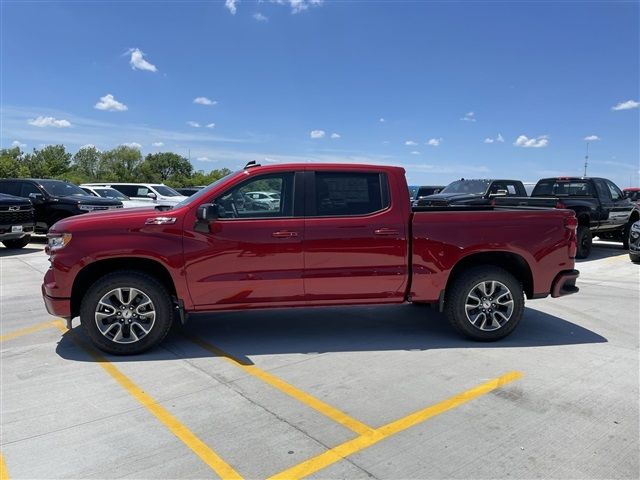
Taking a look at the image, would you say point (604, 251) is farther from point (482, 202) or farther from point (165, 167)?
point (165, 167)

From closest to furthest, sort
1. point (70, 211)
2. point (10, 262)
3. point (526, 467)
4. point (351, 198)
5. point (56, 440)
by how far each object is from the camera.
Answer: point (526, 467), point (56, 440), point (351, 198), point (10, 262), point (70, 211)

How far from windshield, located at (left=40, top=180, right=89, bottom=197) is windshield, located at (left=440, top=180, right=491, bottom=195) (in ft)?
37.8

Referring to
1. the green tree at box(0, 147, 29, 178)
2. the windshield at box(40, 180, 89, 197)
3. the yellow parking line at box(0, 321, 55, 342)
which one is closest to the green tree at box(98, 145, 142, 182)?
the green tree at box(0, 147, 29, 178)

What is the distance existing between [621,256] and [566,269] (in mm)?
8462

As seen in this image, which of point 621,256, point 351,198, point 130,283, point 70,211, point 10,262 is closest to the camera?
point 130,283

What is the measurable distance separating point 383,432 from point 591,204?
1076 centimetres

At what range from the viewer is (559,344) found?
17.0ft

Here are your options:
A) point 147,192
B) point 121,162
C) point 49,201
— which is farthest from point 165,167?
point 49,201

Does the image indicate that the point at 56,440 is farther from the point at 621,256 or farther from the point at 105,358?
the point at 621,256

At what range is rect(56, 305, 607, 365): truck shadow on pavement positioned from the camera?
4.98 metres

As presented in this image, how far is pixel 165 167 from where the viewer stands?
345ft

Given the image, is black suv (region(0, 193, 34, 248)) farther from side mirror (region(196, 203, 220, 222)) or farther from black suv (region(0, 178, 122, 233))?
side mirror (region(196, 203, 220, 222))

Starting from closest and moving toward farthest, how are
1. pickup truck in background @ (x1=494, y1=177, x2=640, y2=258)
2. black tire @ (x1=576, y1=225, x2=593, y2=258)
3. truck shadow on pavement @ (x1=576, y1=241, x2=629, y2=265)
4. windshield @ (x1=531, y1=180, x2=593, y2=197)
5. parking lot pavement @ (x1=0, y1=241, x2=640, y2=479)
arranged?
1. parking lot pavement @ (x1=0, y1=241, x2=640, y2=479)
2. black tire @ (x1=576, y1=225, x2=593, y2=258)
3. pickup truck in background @ (x1=494, y1=177, x2=640, y2=258)
4. truck shadow on pavement @ (x1=576, y1=241, x2=629, y2=265)
5. windshield @ (x1=531, y1=180, x2=593, y2=197)

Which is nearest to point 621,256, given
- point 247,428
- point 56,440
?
point 247,428
